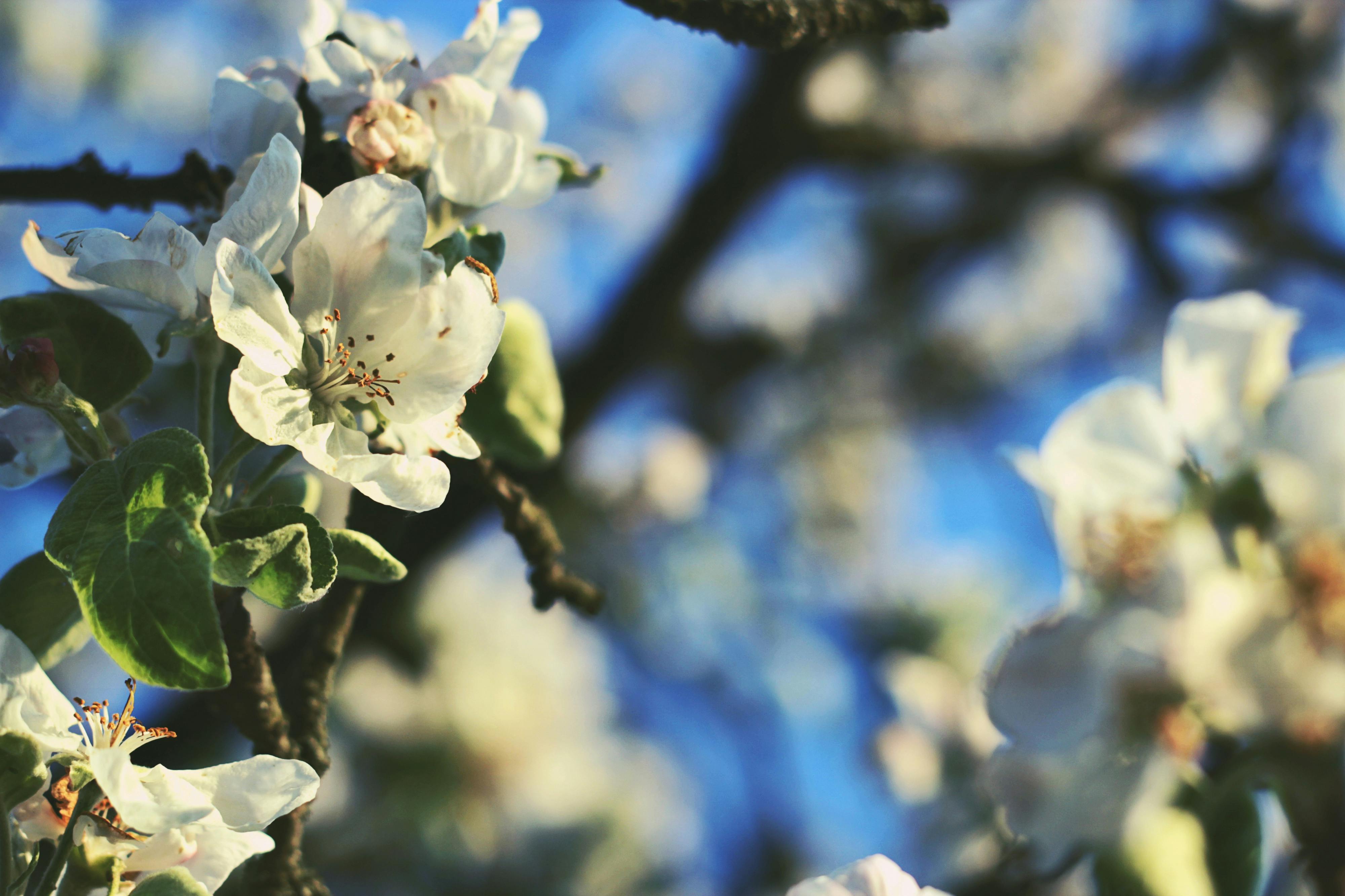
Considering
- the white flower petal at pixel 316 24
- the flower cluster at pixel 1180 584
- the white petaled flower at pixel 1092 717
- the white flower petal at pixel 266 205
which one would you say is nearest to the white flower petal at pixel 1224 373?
the flower cluster at pixel 1180 584

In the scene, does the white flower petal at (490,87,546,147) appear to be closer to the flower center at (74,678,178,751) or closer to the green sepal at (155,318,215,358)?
the green sepal at (155,318,215,358)

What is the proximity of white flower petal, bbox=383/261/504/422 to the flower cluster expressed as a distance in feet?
1.21

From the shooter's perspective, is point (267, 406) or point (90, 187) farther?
point (90, 187)

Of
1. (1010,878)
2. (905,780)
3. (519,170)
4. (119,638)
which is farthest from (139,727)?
(905,780)

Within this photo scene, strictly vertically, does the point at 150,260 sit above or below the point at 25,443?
above

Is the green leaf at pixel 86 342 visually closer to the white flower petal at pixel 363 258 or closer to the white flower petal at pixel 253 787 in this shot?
the white flower petal at pixel 363 258

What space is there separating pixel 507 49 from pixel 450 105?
0.09m

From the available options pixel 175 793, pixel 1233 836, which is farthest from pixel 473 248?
pixel 1233 836

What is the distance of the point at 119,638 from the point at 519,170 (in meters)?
0.39

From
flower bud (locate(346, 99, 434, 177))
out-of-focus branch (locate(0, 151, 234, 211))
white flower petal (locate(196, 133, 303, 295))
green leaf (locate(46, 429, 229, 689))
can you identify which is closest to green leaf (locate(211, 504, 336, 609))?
green leaf (locate(46, 429, 229, 689))

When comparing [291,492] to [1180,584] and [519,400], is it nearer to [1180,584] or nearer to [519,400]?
[519,400]

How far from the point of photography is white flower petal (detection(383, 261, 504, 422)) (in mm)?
572

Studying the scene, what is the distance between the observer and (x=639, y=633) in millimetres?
3709

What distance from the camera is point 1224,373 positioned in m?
0.63
